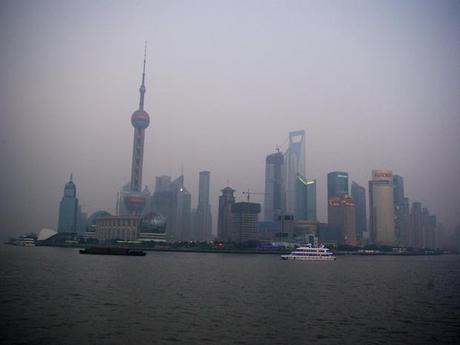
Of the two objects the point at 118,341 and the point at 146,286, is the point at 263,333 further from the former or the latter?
the point at 146,286

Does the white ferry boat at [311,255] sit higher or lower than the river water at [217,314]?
higher

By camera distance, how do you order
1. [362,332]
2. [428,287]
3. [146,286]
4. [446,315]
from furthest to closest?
[428,287] → [146,286] → [446,315] → [362,332]

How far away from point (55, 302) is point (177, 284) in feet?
85.7

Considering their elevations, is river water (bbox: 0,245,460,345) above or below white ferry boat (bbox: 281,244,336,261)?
below

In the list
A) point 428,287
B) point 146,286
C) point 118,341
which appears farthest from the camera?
point 428,287

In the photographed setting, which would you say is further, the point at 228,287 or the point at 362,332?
the point at 228,287

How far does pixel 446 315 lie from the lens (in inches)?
1948

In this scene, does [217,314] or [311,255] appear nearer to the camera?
[217,314]

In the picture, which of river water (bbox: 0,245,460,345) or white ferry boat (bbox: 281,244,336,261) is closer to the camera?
river water (bbox: 0,245,460,345)

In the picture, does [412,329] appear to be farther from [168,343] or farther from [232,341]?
[168,343]

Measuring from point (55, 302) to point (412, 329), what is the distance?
130 ft

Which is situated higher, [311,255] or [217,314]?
[311,255]

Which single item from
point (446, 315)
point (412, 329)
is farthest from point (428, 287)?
point (412, 329)

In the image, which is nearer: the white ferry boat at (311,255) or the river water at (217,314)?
the river water at (217,314)
